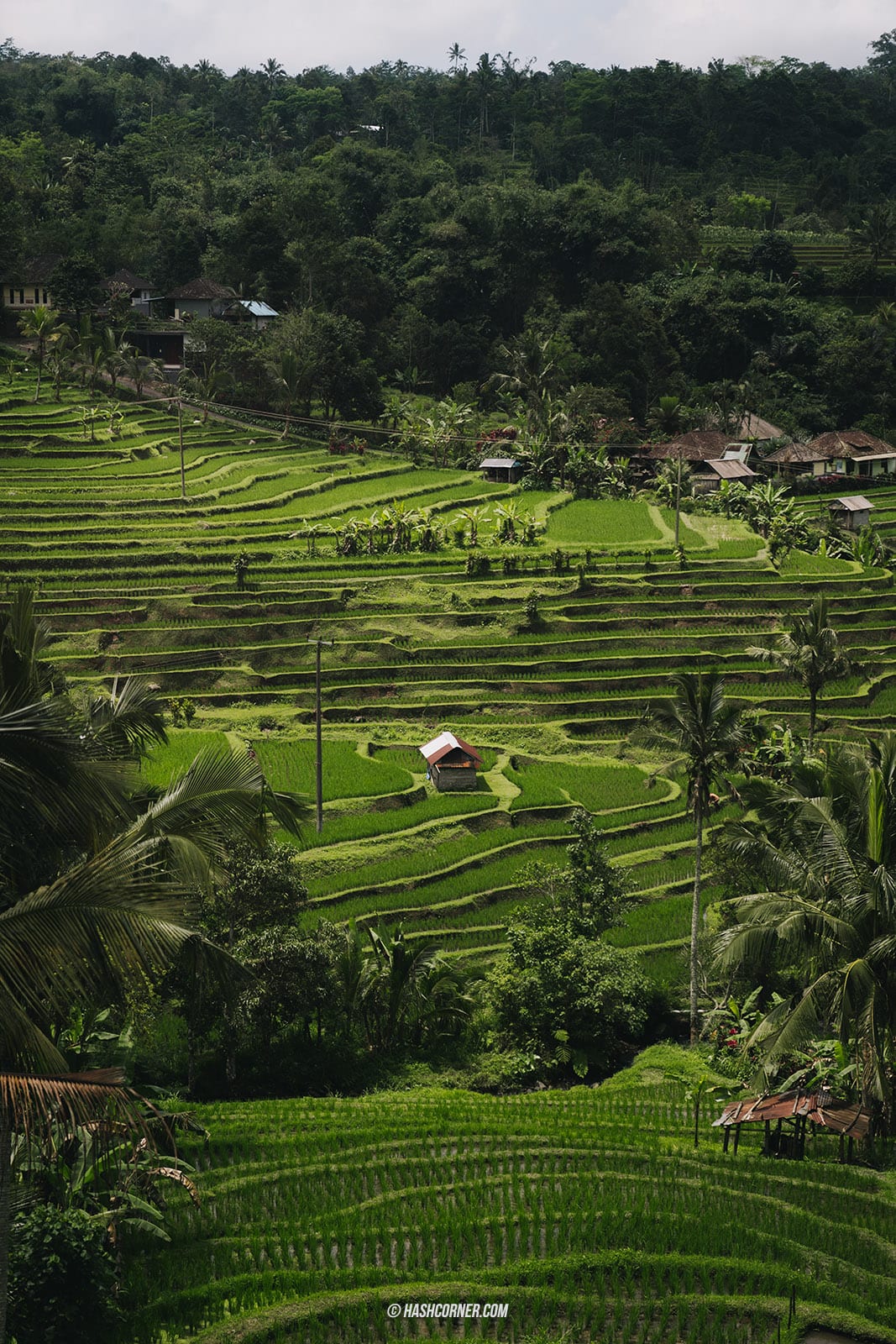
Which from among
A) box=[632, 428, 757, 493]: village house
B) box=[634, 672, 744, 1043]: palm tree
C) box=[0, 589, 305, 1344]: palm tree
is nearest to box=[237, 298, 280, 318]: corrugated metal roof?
box=[632, 428, 757, 493]: village house

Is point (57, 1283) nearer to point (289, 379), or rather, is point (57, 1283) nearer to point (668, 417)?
point (289, 379)

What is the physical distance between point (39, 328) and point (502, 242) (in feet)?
81.1

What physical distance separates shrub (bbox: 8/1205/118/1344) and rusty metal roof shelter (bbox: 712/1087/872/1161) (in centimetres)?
683

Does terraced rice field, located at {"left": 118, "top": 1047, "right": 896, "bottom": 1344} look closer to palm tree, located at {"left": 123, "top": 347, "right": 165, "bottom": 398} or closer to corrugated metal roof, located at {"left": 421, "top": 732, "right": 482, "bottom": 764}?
corrugated metal roof, located at {"left": 421, "top": 732, "right": 482, "bottom": 764}

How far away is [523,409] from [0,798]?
55.2 metres

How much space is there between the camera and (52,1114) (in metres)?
8.00

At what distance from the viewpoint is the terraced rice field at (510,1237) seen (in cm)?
1120

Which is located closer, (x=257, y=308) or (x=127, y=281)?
(x=127, y=281)

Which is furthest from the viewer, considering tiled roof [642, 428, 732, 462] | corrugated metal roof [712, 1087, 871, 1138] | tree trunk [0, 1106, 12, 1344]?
tiled roof [642, 428, 732, 462]

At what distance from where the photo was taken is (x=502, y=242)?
71.6m

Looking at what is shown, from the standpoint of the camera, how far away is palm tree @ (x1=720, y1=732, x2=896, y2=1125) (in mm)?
14625

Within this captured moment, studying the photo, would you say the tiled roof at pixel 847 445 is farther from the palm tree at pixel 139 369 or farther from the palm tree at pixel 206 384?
the palm tree at pixel 139 369

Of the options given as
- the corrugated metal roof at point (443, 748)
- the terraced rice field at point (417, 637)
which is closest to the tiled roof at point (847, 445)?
the terraced rice field at point (417, 637)

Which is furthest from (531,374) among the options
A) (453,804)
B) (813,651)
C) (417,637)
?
(453,804)
